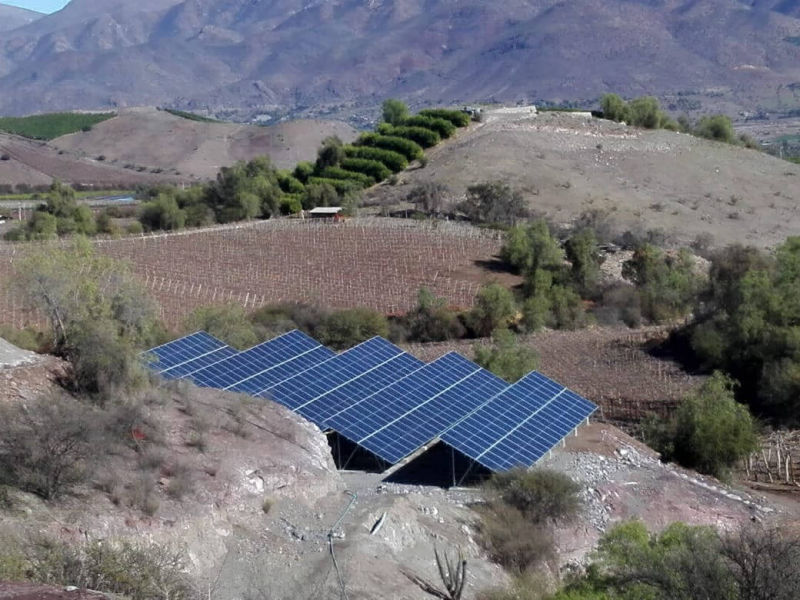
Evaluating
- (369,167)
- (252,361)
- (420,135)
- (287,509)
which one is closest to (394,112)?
(420,135)

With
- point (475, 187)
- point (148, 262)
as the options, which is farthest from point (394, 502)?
point (475, 187)

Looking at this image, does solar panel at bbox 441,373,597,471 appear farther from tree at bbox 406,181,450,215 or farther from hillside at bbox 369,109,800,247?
tree at bbox 406,181,450,215

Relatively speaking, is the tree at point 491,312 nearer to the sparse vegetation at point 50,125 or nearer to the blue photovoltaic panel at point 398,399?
the blue photovoltaic panel at point 398,399

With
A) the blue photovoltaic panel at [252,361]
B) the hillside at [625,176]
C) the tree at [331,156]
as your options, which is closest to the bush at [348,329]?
the blue photovoltaic panel at [252,361]

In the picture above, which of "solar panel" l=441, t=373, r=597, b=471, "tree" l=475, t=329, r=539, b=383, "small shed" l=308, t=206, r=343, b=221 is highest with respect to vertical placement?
"solar panel" l=441, t=373, r=597, b=471

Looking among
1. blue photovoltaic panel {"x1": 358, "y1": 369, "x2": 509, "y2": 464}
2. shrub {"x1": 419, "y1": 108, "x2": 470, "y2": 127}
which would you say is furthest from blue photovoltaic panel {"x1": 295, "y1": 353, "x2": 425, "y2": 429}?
shrub {"x1": 419, "y1": 108, "x2": 470, "y2": 127}
